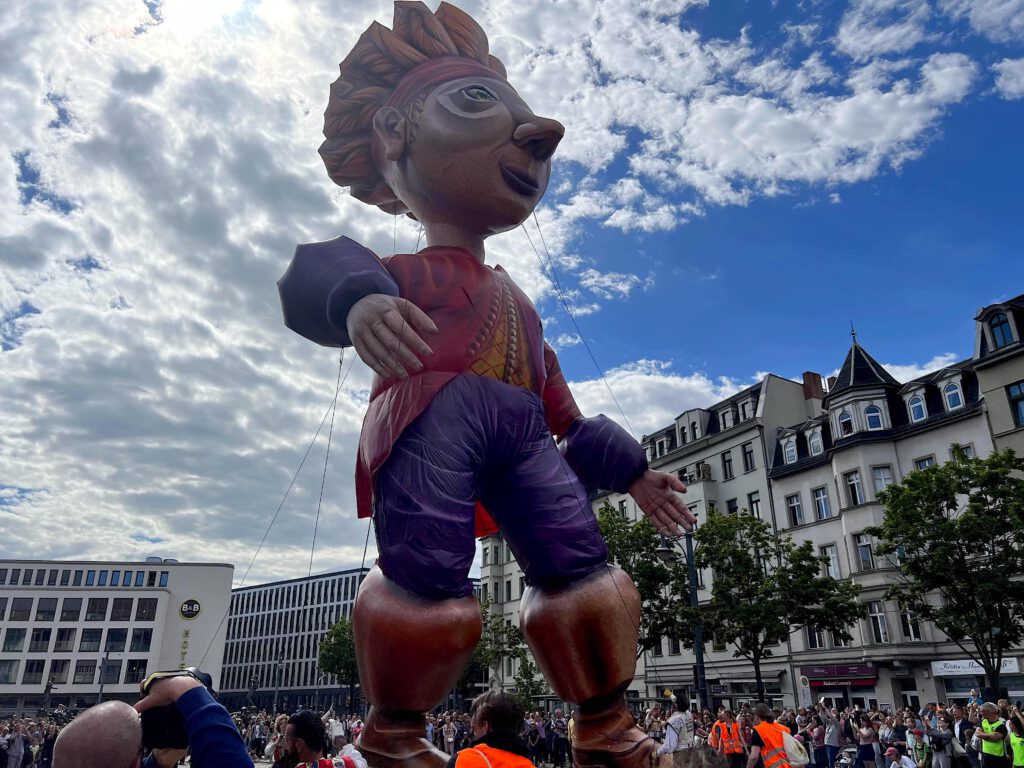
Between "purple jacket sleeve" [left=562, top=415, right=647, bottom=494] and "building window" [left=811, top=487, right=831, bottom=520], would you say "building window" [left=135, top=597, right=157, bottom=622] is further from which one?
"purple jacket sleeve" [left=562, top=415, right=647, bottom=494]

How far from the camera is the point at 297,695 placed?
6944 cm

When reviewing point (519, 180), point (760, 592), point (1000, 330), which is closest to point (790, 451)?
point (1000, 330)

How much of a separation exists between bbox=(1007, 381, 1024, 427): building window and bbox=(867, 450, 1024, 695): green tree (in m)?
5.22

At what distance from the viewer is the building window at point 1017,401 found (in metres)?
21.6

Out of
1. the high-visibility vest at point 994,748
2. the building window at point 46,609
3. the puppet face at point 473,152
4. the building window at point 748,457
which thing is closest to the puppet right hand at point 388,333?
the puppet face at point 473,152

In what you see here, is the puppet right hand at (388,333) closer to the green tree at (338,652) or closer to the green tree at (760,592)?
the green tree at (760,592)

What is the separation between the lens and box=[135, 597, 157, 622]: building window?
182ft

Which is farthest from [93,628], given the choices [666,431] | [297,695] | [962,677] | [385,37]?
[385,37]

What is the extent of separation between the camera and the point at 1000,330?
2253cm

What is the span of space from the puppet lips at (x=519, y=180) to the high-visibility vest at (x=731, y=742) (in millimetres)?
11030

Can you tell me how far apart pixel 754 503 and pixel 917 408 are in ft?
23.4

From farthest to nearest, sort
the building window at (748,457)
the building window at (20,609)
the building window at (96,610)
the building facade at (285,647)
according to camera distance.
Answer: the building window at (20,609) → the building window at (96,610) → the building facade at (285,647) → the building window at (748,457)

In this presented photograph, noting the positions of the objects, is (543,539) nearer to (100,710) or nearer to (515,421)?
(515,421)

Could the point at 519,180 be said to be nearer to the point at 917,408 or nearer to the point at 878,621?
the point at 878,621
